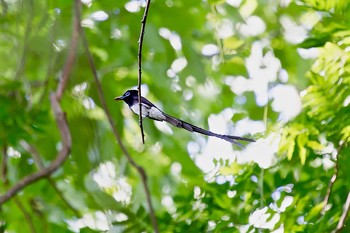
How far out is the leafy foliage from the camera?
2.14m

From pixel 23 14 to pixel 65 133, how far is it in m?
0.41

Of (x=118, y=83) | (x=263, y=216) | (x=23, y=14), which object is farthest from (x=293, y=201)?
(x=23, y=14)

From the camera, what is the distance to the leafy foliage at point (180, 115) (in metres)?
2.14

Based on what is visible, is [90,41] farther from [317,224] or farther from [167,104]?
[317,224]

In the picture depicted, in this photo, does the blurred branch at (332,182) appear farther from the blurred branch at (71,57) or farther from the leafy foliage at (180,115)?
the blurred branch at (71,57)

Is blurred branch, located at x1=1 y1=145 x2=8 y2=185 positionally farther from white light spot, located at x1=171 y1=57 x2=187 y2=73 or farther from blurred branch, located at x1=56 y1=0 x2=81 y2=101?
white light spot, located at x1=171 y1=57 x2=187 y2=73

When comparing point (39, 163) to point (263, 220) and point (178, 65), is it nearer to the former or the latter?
point (178, 65)

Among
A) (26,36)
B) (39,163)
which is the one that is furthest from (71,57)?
(39,163)

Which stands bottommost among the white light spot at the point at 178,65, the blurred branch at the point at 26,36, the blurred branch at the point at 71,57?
the blurred branch at the point at 71,57

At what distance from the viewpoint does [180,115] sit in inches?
95.3

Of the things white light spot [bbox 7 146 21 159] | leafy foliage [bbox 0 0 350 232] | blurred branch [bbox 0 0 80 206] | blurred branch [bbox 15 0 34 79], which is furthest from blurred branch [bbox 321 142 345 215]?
white light spot [bbox 7 146 21 159]

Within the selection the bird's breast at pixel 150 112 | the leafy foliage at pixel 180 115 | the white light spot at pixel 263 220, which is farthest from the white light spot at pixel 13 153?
the bird's breast at pixel 150 112

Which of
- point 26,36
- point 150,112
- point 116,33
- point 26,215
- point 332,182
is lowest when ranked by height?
point 150,112

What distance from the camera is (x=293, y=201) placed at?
Result: 2.14 metres
